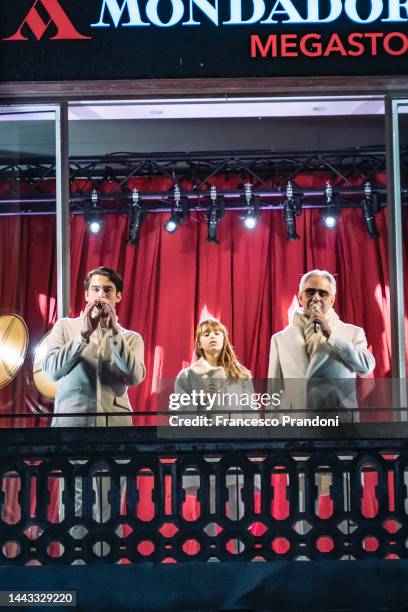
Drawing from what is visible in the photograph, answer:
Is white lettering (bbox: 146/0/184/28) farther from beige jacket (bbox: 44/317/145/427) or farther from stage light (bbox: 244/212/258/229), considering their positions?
stage light (bbox: 244/212/258/229)

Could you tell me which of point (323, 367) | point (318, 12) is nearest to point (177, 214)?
point (318, 12)

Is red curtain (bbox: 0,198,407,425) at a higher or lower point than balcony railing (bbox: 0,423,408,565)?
higher

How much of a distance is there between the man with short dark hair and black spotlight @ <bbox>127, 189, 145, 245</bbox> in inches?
134

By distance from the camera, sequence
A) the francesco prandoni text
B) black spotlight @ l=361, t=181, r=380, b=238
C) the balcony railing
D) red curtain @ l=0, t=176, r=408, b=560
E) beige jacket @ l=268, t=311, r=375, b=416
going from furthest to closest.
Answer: red curtain @ l=0, t=176, r=408, b=560 < black spotlight @ l=361, t=181, r=380, b=238 < beige jacket @ l=268, t=311, r=375, b=416 < the francesco prandoni text < the balcony railing

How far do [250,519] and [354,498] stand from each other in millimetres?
406

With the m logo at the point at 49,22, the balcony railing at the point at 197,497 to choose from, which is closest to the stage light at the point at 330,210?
the m logo at the point at 49,22

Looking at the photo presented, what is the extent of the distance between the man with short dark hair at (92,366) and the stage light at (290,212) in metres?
3.33

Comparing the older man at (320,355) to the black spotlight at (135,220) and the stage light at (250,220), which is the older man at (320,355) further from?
the black spotlight at (135,220)

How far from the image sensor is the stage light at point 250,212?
28.1ft

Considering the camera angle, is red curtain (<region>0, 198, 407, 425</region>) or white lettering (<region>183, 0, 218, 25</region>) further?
red curtain (<region>0, 198, 407, 425</region>)

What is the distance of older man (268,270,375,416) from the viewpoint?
5367 mm

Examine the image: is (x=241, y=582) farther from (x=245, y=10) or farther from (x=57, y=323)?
(x=245, y=10)

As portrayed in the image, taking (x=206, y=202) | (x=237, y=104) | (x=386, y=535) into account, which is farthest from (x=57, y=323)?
(x=206, y=202)

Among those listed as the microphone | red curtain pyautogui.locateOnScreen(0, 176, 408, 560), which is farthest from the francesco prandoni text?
red curtain pyautogui.locateOnScreen(0, 176, 408, 560)
